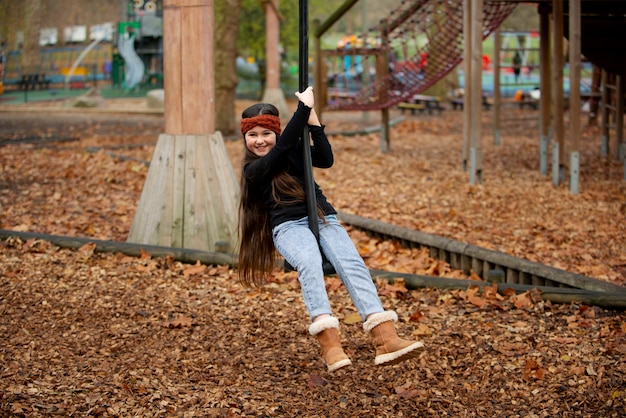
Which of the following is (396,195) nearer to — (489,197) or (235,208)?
(489,197)

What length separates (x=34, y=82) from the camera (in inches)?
719

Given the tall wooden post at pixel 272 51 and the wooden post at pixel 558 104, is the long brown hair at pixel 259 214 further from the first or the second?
the tall wooden post at pixel 272 51

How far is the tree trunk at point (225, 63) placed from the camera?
655 inches

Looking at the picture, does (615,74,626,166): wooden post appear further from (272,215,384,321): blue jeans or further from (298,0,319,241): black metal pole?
(298,0,319,241): black metal pole

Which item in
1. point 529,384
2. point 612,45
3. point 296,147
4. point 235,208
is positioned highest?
point 612,45

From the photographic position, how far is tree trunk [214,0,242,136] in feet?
54.6

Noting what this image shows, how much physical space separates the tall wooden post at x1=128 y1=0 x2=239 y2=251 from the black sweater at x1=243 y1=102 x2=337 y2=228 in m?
2.62

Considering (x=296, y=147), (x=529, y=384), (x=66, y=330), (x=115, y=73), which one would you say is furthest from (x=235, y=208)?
(x=115, y=73)

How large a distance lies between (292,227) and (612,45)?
9295 mm

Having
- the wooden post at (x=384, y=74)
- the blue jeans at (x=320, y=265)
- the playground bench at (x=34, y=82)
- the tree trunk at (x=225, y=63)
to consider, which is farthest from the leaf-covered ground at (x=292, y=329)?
the playground bench at (x=34, y=82)

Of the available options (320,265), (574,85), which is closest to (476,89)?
(574,85)

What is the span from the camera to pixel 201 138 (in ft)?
23.5

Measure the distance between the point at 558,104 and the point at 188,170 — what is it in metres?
5.41

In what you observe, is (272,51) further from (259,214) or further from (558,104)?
(259,214)
